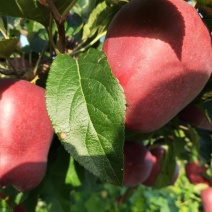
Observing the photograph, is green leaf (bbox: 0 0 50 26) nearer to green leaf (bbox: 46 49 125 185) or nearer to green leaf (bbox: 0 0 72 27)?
green leaf (bbox: 0 0 72 27)

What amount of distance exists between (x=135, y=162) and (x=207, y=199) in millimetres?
538

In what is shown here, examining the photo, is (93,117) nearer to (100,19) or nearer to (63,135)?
(63,135)

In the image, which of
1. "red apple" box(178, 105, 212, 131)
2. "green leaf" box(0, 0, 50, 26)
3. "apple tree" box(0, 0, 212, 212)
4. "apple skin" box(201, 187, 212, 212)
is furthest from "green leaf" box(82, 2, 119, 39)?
"apple skin" box(201, 187, 212, 212)

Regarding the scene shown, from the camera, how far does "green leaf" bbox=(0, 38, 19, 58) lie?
0.64 meters

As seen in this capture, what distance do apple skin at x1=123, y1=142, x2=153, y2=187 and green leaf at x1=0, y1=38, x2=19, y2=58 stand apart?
469 mm

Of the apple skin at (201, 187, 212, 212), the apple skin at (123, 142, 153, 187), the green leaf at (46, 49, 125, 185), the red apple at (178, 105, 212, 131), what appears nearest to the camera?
the green leaf at (46, 49, 125, 185)

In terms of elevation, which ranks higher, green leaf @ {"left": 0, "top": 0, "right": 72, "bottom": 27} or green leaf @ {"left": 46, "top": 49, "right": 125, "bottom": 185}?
green leaf @ {"left": 0, "top": 0, "right": 72, "bottom": 27}

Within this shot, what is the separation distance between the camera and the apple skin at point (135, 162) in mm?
1083

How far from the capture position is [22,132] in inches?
25.3

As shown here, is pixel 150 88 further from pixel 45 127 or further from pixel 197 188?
pixel 197 188

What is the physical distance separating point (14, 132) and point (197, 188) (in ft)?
3.71

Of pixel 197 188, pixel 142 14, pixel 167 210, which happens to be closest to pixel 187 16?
pixel 142 14

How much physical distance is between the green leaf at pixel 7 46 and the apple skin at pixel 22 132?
0.05 m

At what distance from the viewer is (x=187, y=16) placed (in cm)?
60
